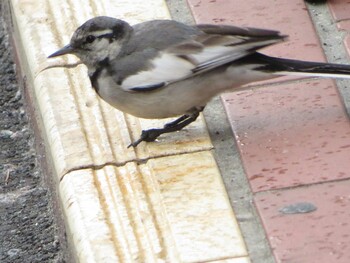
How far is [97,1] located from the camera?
4430mm

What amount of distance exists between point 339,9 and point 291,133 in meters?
0.80

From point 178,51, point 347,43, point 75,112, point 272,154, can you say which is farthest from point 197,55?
point 347,43

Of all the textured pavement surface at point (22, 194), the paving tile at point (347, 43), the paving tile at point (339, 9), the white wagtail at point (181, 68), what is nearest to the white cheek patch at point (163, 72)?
the white wagtail at point (181, 68)

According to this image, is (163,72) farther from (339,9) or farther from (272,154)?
(339,9)

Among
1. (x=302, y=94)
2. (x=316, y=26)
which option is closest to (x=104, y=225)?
(x=302, y=94)

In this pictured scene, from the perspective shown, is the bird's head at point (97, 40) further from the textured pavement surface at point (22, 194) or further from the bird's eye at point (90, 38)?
the textured pavement surface at point (22, 194)

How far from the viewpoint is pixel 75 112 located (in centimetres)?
387

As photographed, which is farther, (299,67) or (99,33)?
(99,33)

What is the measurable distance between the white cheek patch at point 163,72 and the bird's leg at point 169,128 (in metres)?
0.18

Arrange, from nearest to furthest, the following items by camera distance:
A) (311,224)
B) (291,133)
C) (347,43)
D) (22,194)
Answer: (311,224) < (291,133) < (22,194) < (347,43)

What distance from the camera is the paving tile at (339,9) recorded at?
427 cm

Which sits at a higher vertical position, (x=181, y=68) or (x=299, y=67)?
(x=181, y=68)

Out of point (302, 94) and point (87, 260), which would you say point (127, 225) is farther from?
point (302, 94)

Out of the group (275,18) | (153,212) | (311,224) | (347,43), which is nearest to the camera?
(311,224)
